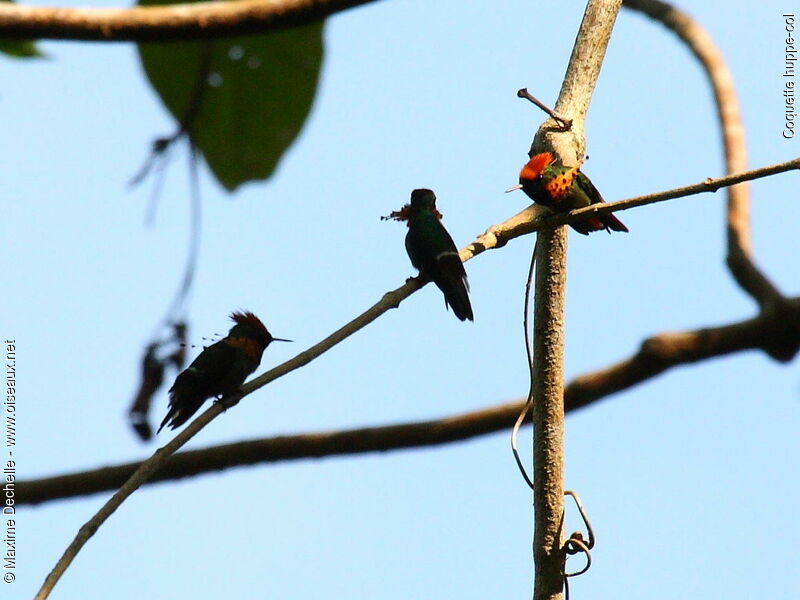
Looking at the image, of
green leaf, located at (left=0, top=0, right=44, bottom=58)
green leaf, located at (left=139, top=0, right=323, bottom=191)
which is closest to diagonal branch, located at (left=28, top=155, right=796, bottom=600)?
green leaf, located at (left=139, top=0, right=323, bottom=191)

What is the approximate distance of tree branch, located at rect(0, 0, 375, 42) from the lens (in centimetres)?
147

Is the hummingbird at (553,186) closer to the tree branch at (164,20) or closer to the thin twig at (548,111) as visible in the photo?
the thin twig at (548,111)

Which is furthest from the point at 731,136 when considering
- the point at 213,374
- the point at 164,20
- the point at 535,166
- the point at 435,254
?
the point at 164,20

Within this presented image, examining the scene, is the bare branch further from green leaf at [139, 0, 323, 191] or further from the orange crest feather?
green leaf at [139, 0, 323, 191]

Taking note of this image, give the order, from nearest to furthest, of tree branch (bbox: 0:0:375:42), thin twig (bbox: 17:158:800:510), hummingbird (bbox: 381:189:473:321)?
1. tree branch (bbox: 0:0:375:42)
2. thin twig (bbox: 17:158:800:510)
3. hummingbird (bbox: 381:189:473:321)

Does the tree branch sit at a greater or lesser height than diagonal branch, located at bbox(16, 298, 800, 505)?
greater

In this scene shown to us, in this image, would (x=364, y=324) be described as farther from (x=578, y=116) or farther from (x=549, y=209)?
(x=578, y=116)

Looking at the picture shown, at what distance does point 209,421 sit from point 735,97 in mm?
3052


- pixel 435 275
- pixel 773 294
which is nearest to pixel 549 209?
pixel 435 275

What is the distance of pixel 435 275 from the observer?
4531mm

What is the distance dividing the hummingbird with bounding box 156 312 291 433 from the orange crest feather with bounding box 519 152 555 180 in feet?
4.95

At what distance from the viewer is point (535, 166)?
395 cm

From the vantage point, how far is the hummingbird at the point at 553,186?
3875 mm

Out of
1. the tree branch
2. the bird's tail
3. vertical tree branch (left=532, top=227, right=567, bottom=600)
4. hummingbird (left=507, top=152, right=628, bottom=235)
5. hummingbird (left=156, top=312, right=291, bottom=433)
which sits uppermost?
the tree branch
